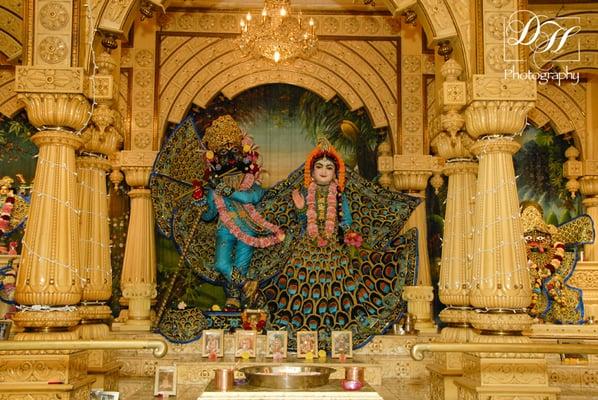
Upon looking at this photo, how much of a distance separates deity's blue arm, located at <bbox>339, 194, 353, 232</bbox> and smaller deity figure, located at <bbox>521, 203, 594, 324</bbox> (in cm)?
251

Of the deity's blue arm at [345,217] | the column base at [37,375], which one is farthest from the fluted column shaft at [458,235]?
the column base at [37,375]

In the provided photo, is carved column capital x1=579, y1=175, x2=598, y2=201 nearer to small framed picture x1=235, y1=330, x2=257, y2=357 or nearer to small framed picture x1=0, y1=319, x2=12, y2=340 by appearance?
small framed picture x1=235, y1=330, x2=257, y2=357

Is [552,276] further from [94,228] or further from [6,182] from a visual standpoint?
[6,182]

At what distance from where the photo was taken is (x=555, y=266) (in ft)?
31.7

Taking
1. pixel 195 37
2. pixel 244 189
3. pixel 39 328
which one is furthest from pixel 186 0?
pixel 39 328

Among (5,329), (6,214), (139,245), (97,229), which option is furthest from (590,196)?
(6,214)

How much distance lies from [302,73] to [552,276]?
15.1 ft

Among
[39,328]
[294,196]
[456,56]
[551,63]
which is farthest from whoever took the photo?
[551,63]

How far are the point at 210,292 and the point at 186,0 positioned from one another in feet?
14.2

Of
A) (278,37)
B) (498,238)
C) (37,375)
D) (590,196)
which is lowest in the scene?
(37,375)

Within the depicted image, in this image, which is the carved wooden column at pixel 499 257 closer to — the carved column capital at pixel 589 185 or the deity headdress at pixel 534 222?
the deity headdress at pixel 534 222

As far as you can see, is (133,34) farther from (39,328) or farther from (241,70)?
(39,328)

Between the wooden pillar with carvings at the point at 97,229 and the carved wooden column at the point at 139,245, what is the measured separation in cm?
200

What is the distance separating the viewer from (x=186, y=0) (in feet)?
35.1
